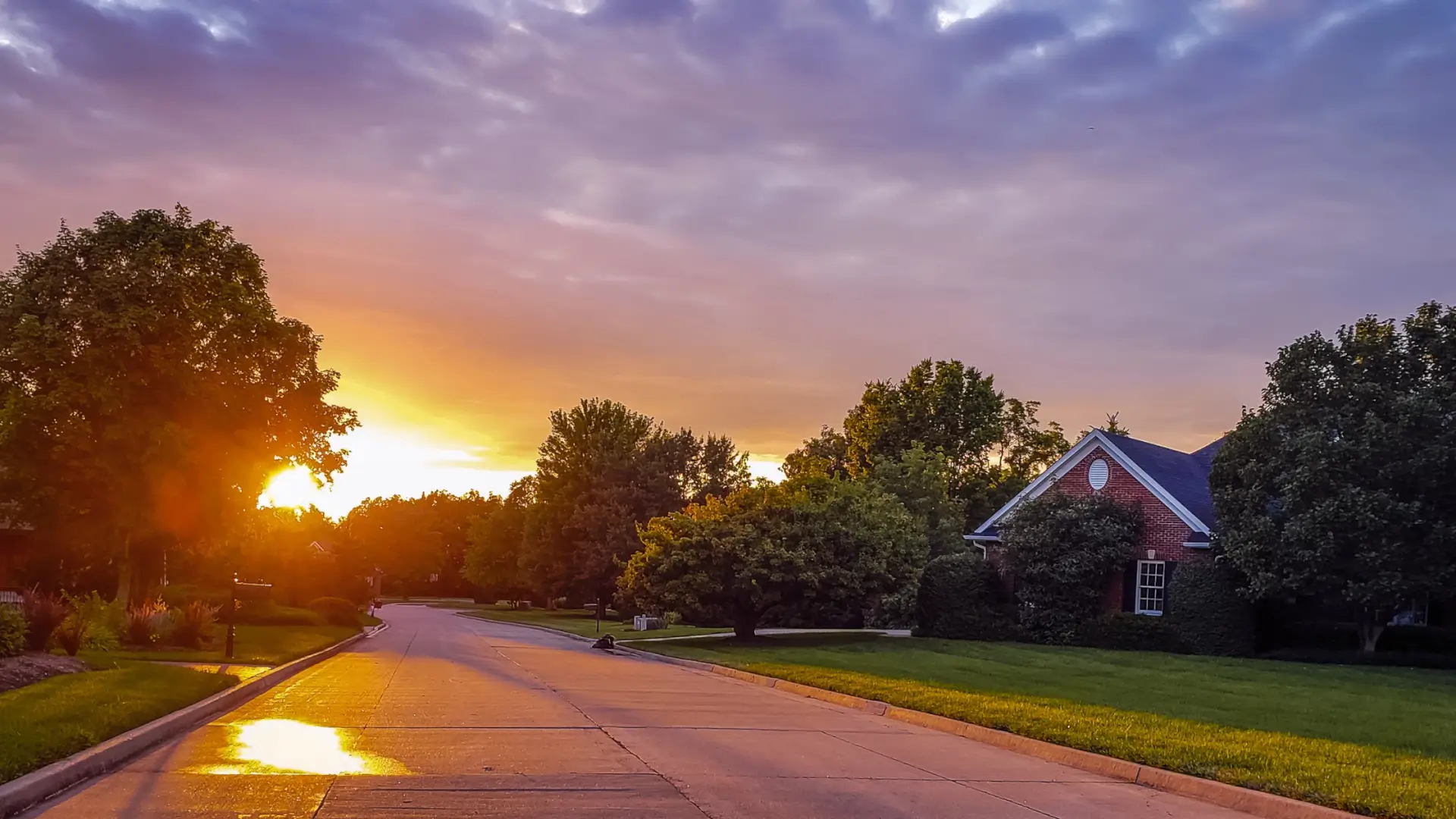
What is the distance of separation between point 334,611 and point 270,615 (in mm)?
4596

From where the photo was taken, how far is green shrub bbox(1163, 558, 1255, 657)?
33.7 m

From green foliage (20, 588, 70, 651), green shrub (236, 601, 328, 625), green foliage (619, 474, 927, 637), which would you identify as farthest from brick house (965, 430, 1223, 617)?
green foliage (20, 588, 70, 651)

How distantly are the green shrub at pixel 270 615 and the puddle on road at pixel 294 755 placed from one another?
2847 cm

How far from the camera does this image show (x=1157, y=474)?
126ft

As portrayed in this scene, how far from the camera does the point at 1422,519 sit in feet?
94.5

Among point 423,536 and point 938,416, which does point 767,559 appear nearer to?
point 938,416

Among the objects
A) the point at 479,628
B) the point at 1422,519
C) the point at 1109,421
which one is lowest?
the point at 479,628

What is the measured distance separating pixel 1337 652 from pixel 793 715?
21.3 meters

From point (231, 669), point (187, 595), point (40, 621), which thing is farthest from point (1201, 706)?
point (187, 595)

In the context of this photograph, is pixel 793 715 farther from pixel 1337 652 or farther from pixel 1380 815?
pixel 1337 652

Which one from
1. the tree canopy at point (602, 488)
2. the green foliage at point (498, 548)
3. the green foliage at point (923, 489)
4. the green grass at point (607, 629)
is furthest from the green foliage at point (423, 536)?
the green foliage at point (923, 489)

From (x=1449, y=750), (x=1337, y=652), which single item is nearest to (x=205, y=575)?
(x=1337, y=652)

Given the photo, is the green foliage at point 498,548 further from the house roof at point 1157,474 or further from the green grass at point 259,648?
the house roof at point 1157,474

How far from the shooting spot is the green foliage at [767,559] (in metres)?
35.0
